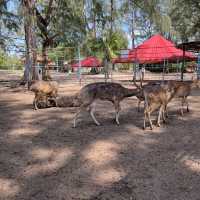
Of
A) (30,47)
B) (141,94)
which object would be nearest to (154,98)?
(141,94)

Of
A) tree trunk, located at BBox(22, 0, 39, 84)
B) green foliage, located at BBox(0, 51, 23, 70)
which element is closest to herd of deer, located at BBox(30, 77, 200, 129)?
tree trunk, located at BBox(22, 0, 39, 84)

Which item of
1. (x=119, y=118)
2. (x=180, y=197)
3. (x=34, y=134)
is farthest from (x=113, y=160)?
(x=119, y=118)

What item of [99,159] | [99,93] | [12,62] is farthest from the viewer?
[12,62]

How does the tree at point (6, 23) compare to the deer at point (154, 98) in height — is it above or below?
above

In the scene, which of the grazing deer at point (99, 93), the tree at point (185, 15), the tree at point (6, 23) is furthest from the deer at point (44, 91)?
the tree at point (185, 15)

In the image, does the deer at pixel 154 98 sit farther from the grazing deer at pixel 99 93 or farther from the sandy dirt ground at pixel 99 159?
the grazing deer at pixel 99 93

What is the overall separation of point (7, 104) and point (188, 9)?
21.3 m

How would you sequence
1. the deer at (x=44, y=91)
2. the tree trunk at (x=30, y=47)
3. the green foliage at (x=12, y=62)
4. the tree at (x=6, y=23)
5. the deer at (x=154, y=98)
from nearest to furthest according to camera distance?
Answer: the deer at (x=154, y=98), the deer at (x=44, y=91), the tree trunk at (x=30, y=47), the tree at (x=6, y=23), the green foliage at (x=12, y=62)

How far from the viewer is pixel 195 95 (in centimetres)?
1411

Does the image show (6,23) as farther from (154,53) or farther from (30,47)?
(154,53)

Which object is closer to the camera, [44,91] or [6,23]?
[44,91]

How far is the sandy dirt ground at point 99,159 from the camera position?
222 inches

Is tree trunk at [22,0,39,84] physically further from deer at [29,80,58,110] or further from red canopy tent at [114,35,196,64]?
deer at [29,80,58,110]

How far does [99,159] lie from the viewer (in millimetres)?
6844
